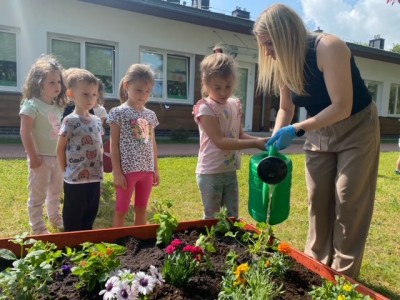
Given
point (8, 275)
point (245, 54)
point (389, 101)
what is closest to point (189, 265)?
point (8, 275)

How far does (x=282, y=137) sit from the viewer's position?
1842mm

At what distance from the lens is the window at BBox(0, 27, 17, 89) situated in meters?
8.23

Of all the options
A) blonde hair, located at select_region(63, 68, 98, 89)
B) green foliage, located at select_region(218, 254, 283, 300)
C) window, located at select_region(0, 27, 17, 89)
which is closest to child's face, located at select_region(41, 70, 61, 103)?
blonde hair, located at select_region(63, 68, 98, 89)

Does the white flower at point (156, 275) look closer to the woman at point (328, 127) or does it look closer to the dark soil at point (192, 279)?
the dark soil at point (192, 279)

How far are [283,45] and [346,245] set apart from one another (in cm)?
117

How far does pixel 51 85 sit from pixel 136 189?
1.08 m

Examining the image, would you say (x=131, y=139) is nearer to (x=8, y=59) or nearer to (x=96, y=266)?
(x=96, y=266)

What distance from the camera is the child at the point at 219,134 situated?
240 cm

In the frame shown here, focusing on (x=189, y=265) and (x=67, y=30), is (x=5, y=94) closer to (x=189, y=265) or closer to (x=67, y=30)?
(x=67, y=30)

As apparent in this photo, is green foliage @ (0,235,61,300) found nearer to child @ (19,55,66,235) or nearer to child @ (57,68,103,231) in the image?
child @ (57,68,103,231)

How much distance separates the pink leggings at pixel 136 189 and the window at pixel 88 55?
677 centimetres

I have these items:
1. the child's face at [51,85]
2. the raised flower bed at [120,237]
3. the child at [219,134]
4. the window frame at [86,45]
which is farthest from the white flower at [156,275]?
the window frame at [86,45]

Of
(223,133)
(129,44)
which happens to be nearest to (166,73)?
(129,44)

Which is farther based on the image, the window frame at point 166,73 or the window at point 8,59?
the window frame at point 166,73
